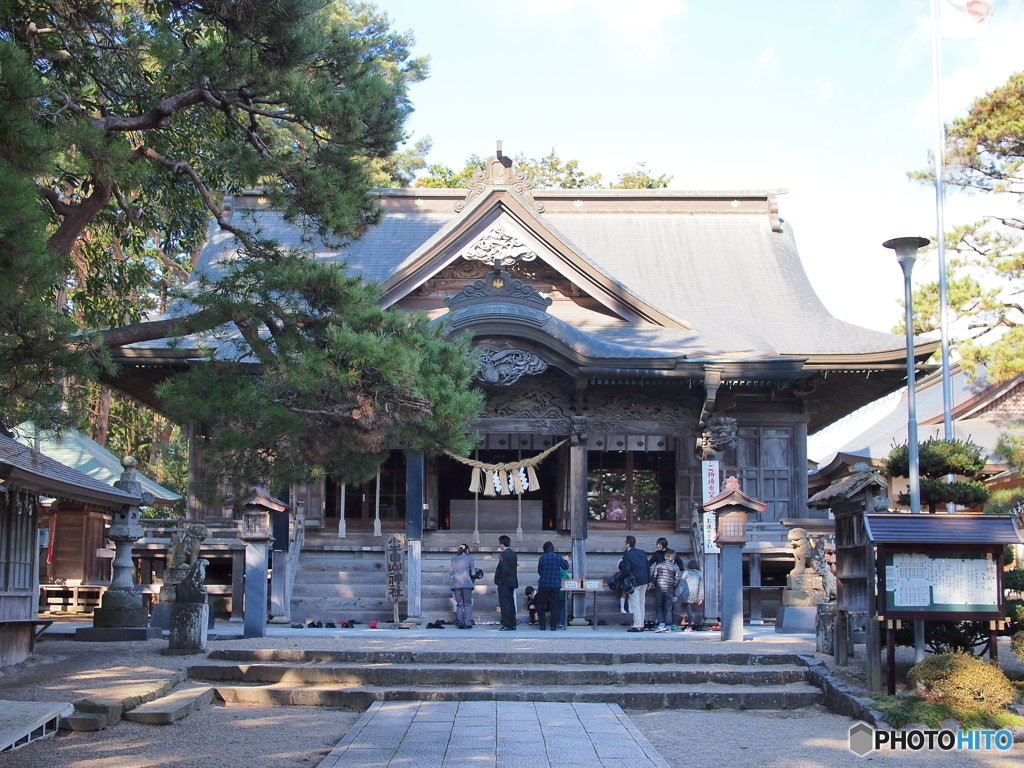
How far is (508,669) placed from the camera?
11195 mm

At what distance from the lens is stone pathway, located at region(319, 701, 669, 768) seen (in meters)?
7.67

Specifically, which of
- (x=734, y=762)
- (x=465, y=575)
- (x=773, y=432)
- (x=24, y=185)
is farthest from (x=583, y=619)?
(x=24, y=185)

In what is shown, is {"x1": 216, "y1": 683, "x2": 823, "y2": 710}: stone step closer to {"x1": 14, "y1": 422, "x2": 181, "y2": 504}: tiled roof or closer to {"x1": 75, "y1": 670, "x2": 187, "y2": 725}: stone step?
{"x1": 75, "y1": 670, "x2": 187, "y2": 725}: stone step

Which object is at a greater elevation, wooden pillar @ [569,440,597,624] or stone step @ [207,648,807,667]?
wooden pillar @ [569,440,597,624]

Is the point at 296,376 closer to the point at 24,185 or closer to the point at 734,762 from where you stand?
the point at 24,185

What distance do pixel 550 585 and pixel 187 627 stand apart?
18.2 ft

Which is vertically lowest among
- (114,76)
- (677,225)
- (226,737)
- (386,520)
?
(226,737)

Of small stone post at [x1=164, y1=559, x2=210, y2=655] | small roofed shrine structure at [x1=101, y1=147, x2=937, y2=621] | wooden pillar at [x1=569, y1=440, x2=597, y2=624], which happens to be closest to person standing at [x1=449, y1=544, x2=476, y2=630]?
small roofed shrine structure at [x1=101, y1=147, x2=937, y2=621]

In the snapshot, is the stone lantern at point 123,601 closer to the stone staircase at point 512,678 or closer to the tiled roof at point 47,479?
the tiled roof at point 47,479

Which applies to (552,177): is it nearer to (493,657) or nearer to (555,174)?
(555,174)

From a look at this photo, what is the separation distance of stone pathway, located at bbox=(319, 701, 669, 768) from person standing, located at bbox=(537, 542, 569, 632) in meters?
5.28

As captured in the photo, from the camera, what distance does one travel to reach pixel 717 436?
18203 millimetres

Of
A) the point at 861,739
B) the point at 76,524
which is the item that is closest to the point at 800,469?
the point at 861,739

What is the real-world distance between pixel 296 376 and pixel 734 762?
4.64 m
